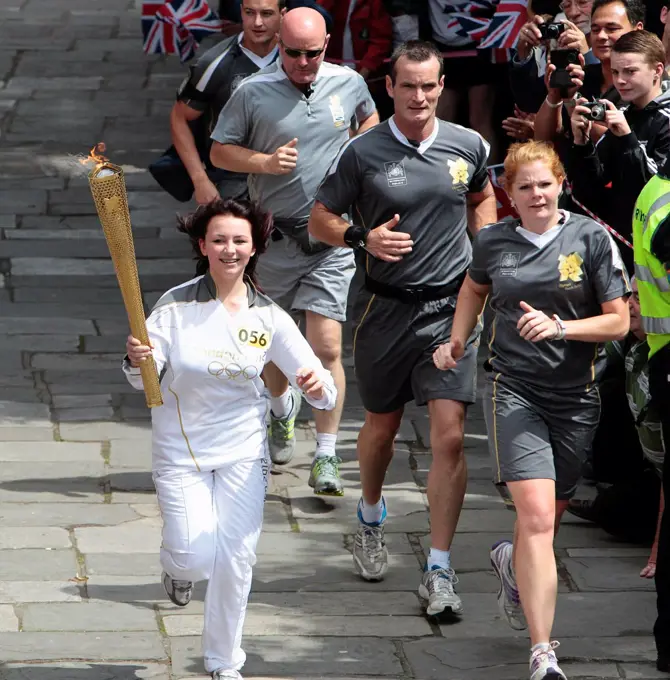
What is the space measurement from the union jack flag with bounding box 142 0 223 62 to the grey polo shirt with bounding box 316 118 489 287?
542 cm

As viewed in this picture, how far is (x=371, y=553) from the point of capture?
22.6 ft

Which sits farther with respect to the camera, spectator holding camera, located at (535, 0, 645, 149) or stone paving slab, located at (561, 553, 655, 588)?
spectator holding camera, located at (535, 0, 645, 149)

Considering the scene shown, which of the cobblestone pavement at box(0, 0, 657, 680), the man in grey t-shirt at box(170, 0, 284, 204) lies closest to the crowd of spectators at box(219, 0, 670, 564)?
the cobblestone pavement at box(0, 0, 657, 680)

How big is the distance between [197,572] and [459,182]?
7.06 feet

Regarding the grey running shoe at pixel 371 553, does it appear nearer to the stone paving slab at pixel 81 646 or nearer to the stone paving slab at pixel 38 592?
the stone paving slab at pixel 81 646

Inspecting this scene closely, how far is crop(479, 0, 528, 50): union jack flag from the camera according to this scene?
9.98 meters

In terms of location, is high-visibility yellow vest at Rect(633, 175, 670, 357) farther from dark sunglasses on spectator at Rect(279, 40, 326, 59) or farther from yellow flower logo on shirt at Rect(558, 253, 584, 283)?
dark sunglasses on spectator at Rect(279, 40, 326, 59)

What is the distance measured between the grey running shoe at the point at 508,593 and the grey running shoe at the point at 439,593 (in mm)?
235

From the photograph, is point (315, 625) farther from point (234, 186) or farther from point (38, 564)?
point (234, 186)

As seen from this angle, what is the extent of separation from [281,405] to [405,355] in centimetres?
162

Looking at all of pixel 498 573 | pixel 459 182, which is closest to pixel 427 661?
pixel 498 573

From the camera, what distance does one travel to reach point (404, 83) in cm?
667

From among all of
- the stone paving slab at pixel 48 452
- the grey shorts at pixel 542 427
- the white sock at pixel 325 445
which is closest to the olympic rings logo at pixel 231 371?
the grey shorts at pixel 542 427

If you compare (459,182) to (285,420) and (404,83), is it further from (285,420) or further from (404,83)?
(285,420)
